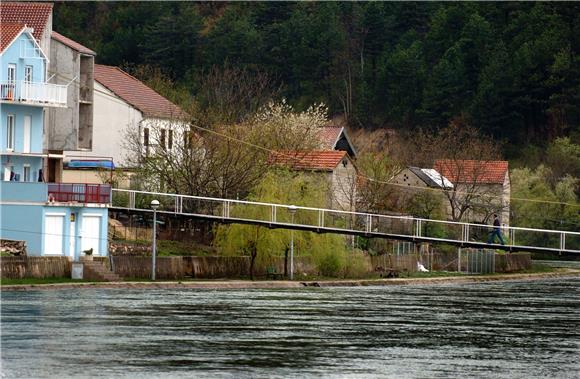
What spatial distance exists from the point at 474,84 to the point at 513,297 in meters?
103

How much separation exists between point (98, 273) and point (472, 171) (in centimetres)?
6759

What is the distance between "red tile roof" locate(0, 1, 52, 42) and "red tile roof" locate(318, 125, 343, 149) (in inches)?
1371

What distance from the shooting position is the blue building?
8712 centimetres

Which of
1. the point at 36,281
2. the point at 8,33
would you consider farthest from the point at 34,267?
the point at 8,33

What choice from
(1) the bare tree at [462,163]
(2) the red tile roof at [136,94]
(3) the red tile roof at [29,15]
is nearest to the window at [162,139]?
(2) the red tile roof at [136,94]

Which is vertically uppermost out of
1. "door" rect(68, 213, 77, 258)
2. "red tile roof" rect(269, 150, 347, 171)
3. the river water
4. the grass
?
"red tile roof" rect(269, 150, 347, 171)

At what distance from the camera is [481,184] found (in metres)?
146

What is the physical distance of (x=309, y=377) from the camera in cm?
4678

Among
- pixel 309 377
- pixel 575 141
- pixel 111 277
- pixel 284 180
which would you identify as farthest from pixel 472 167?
pixel 309 377

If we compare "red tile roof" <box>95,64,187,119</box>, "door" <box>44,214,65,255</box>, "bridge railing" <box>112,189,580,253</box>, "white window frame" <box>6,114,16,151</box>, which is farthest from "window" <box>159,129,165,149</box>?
"door" <box>44,214,65,255</box>

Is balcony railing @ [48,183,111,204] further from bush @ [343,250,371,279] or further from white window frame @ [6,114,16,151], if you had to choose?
bush @ [343,250,371,279]

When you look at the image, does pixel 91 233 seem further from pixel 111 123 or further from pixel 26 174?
pixel 111 123

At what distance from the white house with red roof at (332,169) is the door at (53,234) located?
25.9 m

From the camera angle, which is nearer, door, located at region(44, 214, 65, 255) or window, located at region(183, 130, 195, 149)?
door, located at region(44, 214, 65, 255)
